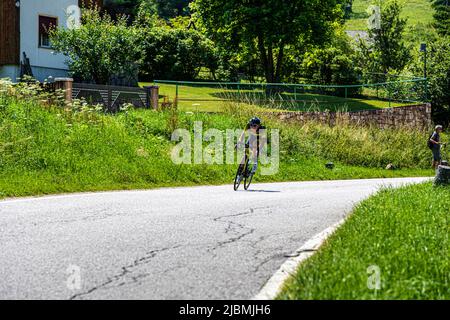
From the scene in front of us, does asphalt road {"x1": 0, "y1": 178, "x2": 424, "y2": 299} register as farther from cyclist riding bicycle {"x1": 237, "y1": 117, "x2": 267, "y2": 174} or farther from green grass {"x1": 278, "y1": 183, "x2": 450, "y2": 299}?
cyclist riding bicycle {"x1": 237, "y1": 117, "x2": 267, "y2": 174}

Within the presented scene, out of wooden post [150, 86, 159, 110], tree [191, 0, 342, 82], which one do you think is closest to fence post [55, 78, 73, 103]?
wooden post [150, 86, 159, 110]

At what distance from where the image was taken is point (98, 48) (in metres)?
30.3

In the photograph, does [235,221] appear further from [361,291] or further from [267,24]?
[267,24]

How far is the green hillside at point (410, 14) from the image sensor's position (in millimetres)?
151125

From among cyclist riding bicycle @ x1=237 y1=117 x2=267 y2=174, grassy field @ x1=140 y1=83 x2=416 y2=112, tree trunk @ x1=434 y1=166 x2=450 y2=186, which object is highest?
grassy field @ x1=140 y1=83 x2=416 y2=112

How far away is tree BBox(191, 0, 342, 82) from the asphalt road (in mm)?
28099

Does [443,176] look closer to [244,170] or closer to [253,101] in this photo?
[244,170]

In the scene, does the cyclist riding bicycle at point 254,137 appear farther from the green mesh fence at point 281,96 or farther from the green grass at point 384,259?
the green mesh fence at point 281,96

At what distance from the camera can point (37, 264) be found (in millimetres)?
6750

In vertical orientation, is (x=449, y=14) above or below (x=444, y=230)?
above

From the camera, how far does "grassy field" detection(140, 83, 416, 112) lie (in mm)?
27672

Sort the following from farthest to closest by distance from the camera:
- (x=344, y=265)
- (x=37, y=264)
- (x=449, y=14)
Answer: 1. (x=449, y=14)
2. (x=37, y=264)
3. (x=344, y=265)

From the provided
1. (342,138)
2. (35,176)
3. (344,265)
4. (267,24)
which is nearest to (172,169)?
(35,176)
